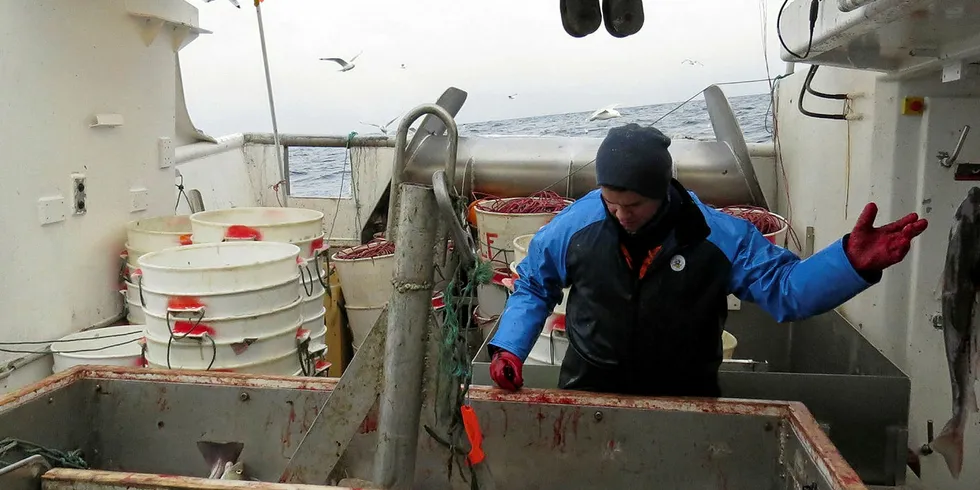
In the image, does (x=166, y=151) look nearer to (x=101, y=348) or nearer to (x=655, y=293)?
(x=101, y=348)

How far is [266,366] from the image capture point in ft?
10.9

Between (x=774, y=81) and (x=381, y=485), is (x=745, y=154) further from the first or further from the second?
(x=381, y=485)

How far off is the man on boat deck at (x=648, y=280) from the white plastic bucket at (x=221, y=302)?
48.9 inches

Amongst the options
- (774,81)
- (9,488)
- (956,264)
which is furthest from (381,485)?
(774,81)

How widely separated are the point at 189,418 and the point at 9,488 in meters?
0.70

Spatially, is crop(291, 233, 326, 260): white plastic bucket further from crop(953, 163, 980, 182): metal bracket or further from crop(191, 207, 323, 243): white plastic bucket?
crop(953, 163, 980, 182): metal bracket

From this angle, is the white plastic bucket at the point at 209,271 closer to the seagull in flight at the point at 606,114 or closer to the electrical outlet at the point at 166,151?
the electrical outlet at the point at 166,151

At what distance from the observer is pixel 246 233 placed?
387cm

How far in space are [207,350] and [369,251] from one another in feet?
8.99

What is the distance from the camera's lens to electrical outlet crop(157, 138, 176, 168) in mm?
5043

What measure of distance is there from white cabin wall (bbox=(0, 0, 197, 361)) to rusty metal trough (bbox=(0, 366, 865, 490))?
1658 mm

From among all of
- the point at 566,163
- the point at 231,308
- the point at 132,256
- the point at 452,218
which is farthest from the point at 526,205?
the point at 452,218

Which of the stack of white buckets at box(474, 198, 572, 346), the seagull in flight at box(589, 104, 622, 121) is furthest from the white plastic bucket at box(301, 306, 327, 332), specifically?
the seagull in flight at box(589, 104, 622, 121)

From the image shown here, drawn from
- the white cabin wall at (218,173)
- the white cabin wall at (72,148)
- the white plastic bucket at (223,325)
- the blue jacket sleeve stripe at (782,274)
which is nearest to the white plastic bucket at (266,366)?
the white plastic bucket at (223,325)
